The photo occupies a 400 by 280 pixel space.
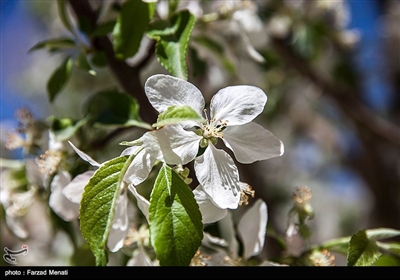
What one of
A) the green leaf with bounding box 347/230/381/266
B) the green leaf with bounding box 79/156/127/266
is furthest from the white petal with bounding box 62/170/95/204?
the green leaf with bounding box 347/230/381/266

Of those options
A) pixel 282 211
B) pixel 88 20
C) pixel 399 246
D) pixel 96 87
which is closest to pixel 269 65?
pixel 88 20

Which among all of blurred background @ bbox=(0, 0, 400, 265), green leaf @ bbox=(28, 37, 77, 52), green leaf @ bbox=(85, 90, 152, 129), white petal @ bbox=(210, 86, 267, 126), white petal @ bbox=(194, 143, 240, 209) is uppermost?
white petal @ bbox=(210, 86, 267, 126)

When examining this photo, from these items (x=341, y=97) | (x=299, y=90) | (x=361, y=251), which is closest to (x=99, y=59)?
(x=361, y=251)

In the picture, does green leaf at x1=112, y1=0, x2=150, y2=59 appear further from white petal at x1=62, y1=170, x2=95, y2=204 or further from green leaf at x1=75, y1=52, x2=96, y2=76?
white petal at x1=62, y1=170, x2=95, y2=204

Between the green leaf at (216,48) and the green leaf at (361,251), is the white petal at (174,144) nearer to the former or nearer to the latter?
the green leaf at (361,251)

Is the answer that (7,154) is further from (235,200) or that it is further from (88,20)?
(235,200)
